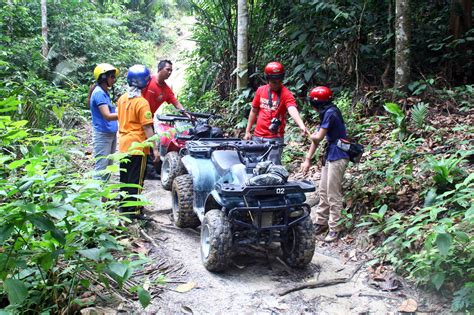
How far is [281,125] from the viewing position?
18.9ft

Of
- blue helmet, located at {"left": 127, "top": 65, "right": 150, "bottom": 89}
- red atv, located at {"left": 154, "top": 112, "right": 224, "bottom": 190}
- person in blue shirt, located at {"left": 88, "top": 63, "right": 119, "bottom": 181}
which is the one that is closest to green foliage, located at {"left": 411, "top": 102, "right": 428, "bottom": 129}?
red atv, located at {"left": 154, "top": 112, "right": 224, "bottom": 190}

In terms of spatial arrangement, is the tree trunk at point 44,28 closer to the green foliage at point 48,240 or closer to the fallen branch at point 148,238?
the fallen branch at point 148,238

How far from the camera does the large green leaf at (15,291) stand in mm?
2484

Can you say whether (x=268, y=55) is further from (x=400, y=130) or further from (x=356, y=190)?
(x=356, y=190)

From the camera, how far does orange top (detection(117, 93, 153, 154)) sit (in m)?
5.01

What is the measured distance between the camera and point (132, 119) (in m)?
5.06

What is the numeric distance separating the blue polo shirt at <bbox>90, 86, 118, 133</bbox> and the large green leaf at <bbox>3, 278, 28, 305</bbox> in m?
3.19

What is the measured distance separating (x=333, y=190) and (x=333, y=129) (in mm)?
728

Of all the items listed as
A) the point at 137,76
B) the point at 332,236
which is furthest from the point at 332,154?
the point at 137,76

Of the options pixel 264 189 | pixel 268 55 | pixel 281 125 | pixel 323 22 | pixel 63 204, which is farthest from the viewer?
pixel 268 55

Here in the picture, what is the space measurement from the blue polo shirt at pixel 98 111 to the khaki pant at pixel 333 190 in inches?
112

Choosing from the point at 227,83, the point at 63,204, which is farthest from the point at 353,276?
the point at 227,83

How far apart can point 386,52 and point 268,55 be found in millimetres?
2843

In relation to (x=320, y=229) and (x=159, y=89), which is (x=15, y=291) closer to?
(x=320, y=229)
